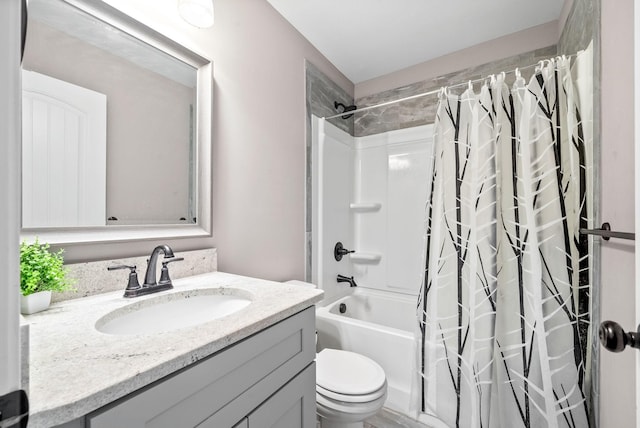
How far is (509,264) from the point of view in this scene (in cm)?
133

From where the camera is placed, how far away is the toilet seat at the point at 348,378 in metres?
1.16

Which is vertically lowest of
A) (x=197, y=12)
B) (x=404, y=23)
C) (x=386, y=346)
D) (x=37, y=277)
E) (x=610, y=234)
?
(x=386, y=346)

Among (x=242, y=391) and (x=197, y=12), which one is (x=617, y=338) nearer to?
(x=242, y=391)

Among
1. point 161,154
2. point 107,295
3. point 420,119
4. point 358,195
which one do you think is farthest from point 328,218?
point 107,295

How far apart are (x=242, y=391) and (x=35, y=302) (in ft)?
1.95

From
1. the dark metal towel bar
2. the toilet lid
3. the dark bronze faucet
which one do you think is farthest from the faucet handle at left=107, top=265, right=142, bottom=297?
the dark metal towel bar

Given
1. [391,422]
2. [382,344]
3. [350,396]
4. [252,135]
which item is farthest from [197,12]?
[391,422]

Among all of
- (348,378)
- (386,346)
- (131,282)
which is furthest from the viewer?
(386,346)

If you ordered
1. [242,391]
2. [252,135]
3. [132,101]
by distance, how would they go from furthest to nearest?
[252,135] < [132,101] < [242,391]

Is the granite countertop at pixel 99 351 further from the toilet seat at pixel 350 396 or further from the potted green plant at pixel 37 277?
the toilet seat at pixel 350 396

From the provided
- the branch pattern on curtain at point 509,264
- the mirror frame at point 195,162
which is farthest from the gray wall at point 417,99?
the mirror frame at point 195,162

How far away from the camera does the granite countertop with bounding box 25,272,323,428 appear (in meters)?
0.42

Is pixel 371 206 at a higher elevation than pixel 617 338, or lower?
higher

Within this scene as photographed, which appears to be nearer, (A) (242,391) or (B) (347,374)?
(A) (242,391)
